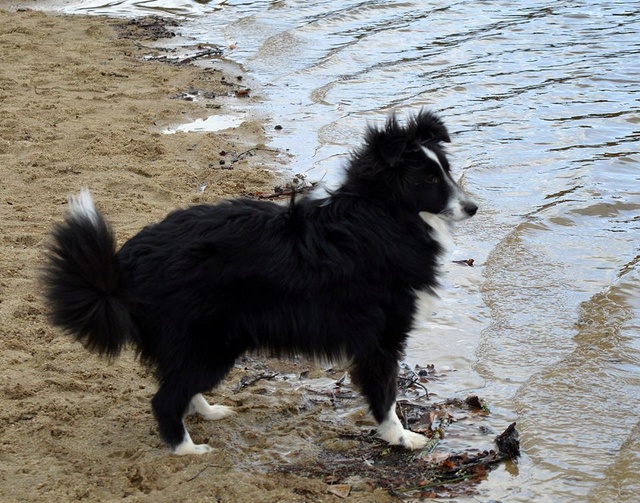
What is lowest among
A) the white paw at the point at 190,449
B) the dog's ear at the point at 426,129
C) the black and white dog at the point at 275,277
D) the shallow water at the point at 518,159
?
the shallow water at the point at 518,159

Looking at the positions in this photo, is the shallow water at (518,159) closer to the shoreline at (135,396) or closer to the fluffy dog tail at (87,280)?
the shoreline at (135,396)

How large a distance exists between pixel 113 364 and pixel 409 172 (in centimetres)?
215

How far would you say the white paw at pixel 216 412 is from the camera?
475 cm

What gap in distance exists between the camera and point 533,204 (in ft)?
25.6

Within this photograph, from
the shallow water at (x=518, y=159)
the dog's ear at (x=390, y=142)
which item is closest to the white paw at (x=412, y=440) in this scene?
the shallow water at (x=518, y=159)

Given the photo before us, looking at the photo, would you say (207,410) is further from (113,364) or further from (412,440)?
(412,440)

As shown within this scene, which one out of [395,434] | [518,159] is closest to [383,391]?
[395,434]

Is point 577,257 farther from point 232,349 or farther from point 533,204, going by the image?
point 232,349

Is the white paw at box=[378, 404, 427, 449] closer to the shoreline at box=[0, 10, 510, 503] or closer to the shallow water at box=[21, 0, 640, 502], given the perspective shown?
the shoreline at box=[0, 10, 510, 503]

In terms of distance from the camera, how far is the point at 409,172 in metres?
4.36

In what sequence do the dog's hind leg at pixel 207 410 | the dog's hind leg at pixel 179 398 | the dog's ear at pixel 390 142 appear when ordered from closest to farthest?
the dog's hind leg at pixel 179 398 → the dog's ear at pixel 390 142 → the dog's hind leg at pixel 207 410

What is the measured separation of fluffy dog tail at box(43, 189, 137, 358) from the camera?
4059mm

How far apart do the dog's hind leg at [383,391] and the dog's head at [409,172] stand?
32.5 inches

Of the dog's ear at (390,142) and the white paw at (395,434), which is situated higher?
the dog's ear at (390,142)
